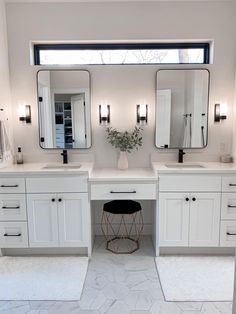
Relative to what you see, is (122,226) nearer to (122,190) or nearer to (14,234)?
(122,190)

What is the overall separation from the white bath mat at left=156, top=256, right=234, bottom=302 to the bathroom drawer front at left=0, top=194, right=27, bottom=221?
4.86ft

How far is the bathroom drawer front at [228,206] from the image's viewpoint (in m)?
2.82

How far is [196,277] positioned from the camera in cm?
255

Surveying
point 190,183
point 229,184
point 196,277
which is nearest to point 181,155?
point 190,183

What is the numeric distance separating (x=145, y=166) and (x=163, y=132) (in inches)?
18.2

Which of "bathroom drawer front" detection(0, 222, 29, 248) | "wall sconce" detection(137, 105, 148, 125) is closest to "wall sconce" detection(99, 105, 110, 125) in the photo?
"wall sconce" detection(137, 105, 148, 125)

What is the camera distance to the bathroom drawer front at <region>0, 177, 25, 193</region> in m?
2.82

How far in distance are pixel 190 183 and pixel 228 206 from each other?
1.49 feet

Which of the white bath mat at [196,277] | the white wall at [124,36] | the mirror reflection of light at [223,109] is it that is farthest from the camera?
the mirror reflection of light at [223,109]

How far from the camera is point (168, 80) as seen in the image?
3229 millimetres

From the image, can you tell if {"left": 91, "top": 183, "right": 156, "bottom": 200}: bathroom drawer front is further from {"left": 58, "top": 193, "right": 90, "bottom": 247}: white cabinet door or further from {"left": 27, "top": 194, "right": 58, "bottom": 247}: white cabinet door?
{"left": 27, "top": 194, "right": 58, "bottom": 247}: white cabinet door

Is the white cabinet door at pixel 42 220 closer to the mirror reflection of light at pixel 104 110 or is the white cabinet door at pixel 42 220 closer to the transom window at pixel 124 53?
the mirror reflection of light at pixel 104 110

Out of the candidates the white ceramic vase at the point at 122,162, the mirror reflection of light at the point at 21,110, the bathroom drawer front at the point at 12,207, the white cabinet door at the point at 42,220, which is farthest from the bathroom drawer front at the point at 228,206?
the mirror reflection of light at the point at 21,110

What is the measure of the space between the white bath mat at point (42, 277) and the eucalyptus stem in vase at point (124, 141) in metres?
1.15
